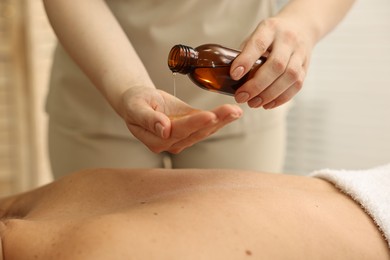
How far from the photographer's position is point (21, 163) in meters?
2.51

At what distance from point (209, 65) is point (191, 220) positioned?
0.95 ft

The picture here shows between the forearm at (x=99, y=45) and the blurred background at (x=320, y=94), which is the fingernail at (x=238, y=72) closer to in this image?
the forearm at (x=99, y=45)

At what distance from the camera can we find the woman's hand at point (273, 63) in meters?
0.97

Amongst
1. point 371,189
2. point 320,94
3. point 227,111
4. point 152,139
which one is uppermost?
point 227,111

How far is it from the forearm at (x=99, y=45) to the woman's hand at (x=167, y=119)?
81 millimetres

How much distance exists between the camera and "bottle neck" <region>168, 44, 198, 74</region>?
95 centimetres

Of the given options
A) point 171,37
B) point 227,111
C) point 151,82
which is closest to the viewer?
point 227,111

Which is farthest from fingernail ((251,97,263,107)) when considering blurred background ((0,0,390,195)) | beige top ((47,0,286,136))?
blurred background ((0,0,390,195))

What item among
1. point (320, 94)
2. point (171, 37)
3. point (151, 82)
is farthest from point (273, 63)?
point (320, 94)

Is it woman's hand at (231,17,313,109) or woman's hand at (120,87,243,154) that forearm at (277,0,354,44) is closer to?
woman's hand at (231,17,313,109)

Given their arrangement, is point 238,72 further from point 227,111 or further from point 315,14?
point 315,14

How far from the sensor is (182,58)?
0.95 meters

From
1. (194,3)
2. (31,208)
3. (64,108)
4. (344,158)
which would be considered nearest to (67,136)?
(64,108)

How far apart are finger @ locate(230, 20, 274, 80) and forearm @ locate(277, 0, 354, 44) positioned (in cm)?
16
